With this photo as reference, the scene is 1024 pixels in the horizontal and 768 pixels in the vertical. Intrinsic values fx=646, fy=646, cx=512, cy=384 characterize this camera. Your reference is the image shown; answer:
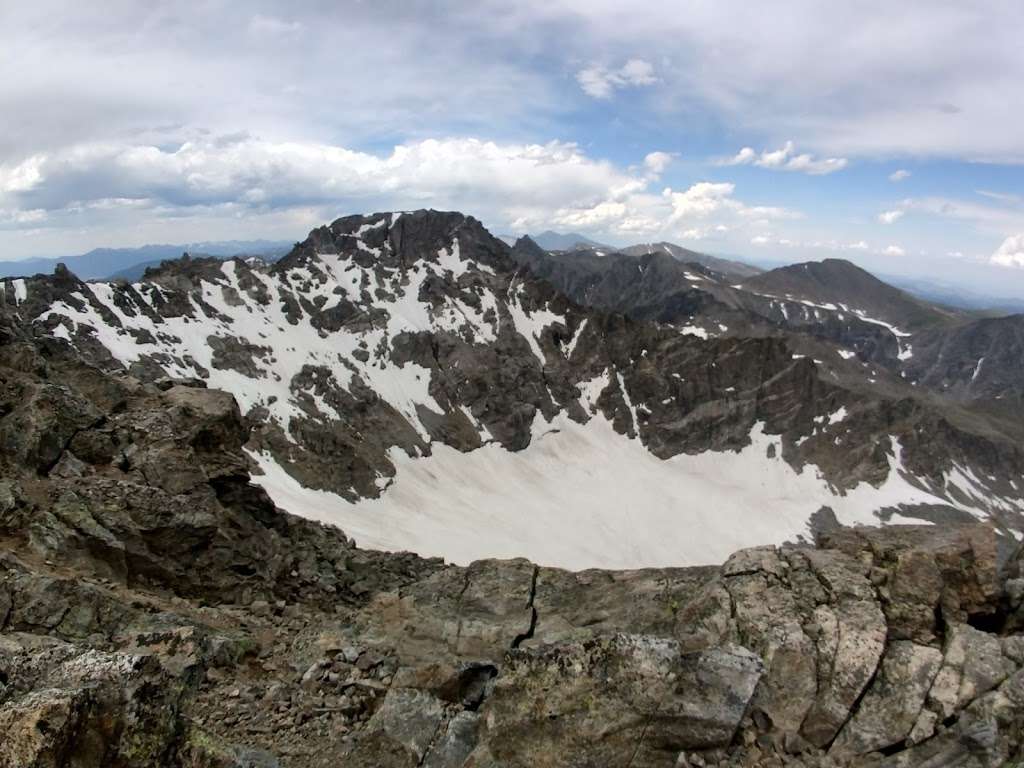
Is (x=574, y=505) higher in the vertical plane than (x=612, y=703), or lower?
lower

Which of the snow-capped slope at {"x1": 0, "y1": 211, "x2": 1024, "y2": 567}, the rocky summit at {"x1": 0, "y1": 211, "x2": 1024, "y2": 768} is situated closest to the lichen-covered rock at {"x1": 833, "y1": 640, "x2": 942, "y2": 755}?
the rocky summit at {"x1": 0, "y1": 211, "x2": 1024, "y2": 768}

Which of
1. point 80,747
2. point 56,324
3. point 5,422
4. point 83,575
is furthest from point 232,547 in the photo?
point 56,324

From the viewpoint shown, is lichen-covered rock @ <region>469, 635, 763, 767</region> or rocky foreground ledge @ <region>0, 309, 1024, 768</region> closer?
rocky foreground ledge @ <region>0, 309, 1024, 768</region>

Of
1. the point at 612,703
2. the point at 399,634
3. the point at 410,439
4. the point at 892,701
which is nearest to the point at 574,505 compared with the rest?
the point at 410,439

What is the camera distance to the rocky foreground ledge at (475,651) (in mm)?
11961

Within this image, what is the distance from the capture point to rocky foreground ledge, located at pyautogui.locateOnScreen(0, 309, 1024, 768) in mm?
11961

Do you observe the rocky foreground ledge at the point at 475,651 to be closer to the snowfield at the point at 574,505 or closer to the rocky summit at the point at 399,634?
the rocky summit at the point at 399,634

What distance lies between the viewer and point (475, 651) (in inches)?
760

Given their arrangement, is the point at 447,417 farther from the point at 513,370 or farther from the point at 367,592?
the point at 367,592

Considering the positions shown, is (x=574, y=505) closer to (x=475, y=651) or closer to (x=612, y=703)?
(x=475, y=651)

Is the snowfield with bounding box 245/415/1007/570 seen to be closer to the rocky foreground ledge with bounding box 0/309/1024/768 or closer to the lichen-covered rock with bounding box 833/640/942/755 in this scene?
the rocky foreground ledge with bounding box 0/309/1024/768

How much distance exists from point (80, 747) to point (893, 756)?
47.2ft

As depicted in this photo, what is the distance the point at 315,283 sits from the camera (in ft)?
640

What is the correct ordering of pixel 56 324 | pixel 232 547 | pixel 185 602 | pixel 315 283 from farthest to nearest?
pixel 315 283
pixel 56 324
pixel 232 547
pixel 185 602
